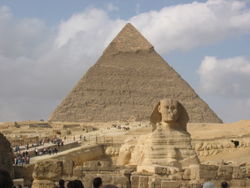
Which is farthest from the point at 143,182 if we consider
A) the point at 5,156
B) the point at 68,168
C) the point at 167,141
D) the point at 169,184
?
the point at 167,141

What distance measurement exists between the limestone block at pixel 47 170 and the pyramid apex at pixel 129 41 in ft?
538

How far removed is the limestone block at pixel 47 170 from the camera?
7203 mm

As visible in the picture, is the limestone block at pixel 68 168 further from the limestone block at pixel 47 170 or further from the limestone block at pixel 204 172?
the limestone block at pixel 204 172

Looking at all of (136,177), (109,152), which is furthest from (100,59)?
(136,177)

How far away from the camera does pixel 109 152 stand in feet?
64.1

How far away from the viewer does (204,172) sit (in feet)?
24.5

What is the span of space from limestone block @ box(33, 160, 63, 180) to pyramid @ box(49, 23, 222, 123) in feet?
517

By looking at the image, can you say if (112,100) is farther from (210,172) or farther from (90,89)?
(210,172)

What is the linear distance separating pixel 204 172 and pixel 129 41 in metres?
166

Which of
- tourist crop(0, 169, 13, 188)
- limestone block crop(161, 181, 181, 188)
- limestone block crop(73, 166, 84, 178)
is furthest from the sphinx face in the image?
tourist crop(0, 169, 13, 188)

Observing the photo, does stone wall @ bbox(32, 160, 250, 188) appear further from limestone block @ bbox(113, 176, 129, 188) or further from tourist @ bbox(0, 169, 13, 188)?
tourist @ bbox(0, 169, 13, 188)

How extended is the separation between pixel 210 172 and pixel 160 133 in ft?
15.9

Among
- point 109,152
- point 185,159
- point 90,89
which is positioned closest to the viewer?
point 185,159

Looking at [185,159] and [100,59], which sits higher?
[100,59]
